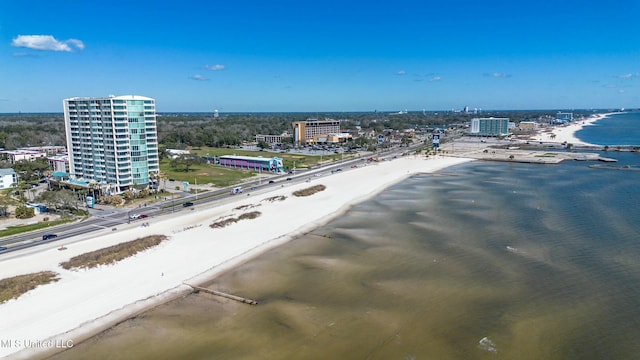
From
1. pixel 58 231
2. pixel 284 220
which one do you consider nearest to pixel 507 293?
pixel 284 220

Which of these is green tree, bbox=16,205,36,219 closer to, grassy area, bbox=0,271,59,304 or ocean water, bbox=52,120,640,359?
grassy area, bbox=0,271,59,304

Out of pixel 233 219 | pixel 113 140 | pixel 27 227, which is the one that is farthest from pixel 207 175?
pixel 27 227

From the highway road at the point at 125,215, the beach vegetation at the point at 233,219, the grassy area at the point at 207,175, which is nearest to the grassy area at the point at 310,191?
the highway road at the point at 125,215

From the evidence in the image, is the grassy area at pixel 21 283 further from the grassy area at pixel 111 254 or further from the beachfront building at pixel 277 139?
the beachfront building at pixel 277 139

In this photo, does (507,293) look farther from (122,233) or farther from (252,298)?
(122,233)

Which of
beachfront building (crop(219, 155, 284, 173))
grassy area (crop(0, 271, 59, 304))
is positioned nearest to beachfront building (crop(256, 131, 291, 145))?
beachfront building (crop(219, 155, 284, 173))

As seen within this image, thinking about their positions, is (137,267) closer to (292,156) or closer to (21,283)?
(21,283)
